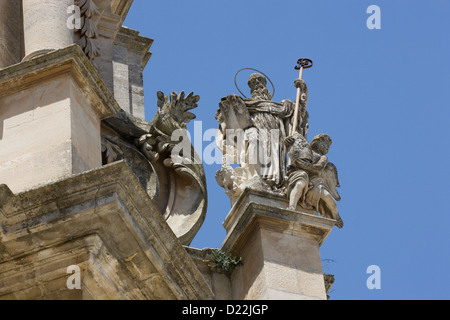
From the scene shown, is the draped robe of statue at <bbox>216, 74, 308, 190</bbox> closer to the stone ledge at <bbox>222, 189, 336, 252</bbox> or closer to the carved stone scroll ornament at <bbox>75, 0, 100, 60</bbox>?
the stone ledge at <bbox>222, 189, 336, 252</bbox>

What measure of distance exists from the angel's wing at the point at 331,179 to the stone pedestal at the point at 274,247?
0.54m

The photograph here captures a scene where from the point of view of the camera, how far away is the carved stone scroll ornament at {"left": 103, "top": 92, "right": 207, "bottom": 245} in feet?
55.4

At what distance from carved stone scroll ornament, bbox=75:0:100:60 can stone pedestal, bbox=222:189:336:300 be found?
2.30 metres

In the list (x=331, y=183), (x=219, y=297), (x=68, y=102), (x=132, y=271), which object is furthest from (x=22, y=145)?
(x=331, y=183)

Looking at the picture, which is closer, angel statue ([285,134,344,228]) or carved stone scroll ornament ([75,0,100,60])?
carved stone scroll ornament ([75,0,100,60])

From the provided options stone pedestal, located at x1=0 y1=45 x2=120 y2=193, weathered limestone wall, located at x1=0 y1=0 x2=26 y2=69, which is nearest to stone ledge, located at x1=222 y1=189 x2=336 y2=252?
stone pedestal, located at x1=0 y1=45 x2=120 y2=193

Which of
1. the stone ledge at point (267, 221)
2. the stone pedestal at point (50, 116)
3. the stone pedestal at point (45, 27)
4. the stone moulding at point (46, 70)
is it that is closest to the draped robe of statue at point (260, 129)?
the stone ledge at point (267, 221)

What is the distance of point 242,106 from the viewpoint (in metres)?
17.2

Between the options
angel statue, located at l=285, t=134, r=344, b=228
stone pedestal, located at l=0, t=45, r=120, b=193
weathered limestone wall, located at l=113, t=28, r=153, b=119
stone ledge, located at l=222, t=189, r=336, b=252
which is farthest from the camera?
weathered limestone wall, located at l=113, t=28, r=153, b=119

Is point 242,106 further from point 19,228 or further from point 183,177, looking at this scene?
point 19,228

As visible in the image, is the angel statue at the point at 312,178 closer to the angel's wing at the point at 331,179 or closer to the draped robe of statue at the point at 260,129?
the angel's wing at the point at 331,179

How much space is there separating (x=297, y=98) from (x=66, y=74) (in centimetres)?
474

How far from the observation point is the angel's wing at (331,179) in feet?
55.3

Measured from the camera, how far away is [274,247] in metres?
15.8
